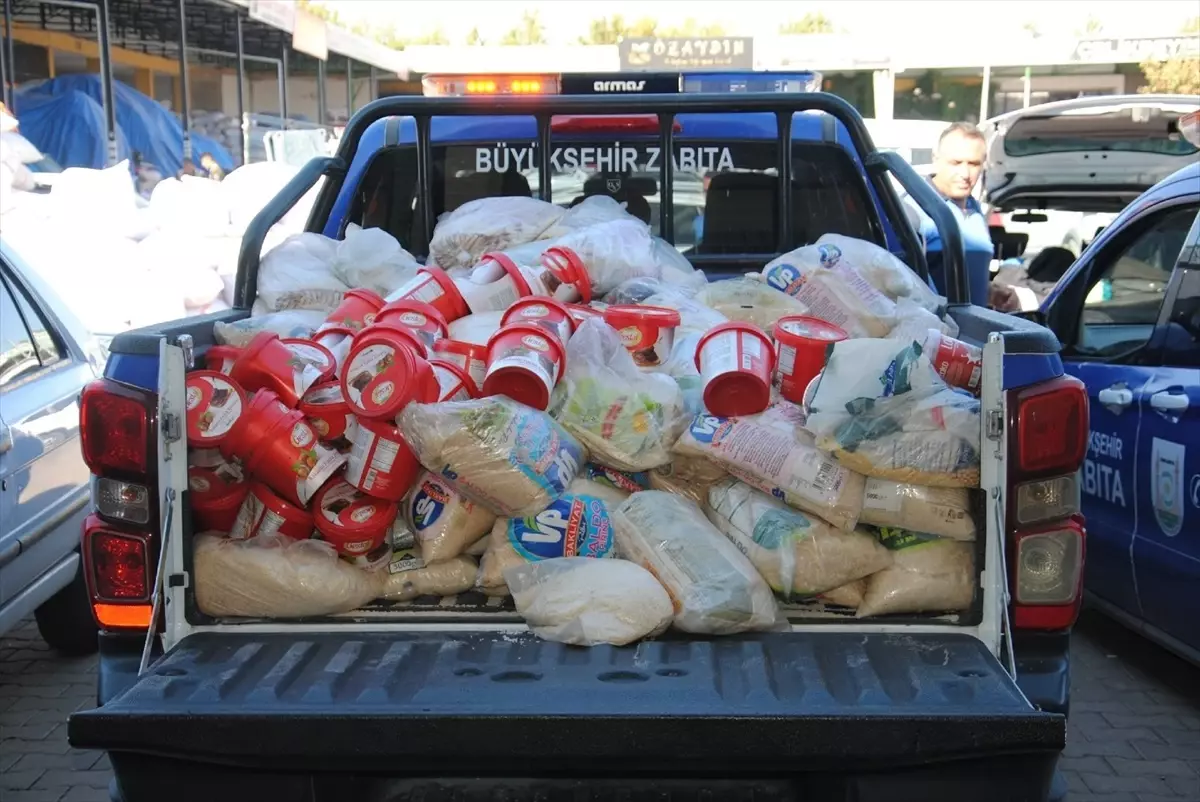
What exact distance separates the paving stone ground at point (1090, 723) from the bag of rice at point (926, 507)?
5.37 feet

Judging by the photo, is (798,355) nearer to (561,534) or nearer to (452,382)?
(561,534)

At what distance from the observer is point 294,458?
2.90m

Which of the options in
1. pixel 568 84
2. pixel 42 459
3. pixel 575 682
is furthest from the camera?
pixel 568 84

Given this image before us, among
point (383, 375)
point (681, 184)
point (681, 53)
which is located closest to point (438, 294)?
point (383, 375)

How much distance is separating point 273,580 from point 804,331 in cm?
140

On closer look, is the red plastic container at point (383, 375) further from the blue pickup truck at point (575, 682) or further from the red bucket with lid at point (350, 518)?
the blue pickup truck at point (575, 682)

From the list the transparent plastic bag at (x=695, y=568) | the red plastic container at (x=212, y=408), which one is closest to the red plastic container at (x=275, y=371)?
the red plastic container at (x=212, y=408)

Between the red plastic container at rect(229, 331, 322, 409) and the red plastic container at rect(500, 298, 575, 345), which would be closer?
the red plastic container at rect(229, 331, 322, 409)

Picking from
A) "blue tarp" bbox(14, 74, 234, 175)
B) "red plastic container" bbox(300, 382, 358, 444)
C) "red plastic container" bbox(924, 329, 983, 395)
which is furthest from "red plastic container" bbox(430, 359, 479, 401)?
"blue tarp" bbox(14, 74, 234, 175)

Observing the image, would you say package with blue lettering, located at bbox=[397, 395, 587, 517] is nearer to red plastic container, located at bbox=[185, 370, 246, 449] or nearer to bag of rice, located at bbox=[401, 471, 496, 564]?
bag of rice, located at bbox=[401, 471, 496, 564]

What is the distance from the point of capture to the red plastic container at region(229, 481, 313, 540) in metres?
2.96

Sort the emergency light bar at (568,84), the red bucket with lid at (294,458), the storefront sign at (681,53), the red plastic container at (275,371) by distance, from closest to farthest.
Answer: the red bucket with lid at (294,458), the red plastic container at (275,371), the emergency light bar at (568,84), the storefront sign at (681,53)

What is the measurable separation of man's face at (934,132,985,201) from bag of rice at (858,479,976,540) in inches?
197

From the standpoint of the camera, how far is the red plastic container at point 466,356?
10.3ft
